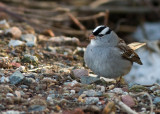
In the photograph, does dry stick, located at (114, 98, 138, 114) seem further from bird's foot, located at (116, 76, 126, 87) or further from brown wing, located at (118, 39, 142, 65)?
brown wing, located at (118, 39, 142, 65)

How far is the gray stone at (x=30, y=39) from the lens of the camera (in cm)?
512

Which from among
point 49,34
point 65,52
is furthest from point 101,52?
point 49,34

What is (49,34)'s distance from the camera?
5914 mm

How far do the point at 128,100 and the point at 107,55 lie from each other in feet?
2.68

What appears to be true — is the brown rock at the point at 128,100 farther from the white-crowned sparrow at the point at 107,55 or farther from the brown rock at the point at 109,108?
the white-crowned sparrow at the point at 107,55

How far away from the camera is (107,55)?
4012 millimetres

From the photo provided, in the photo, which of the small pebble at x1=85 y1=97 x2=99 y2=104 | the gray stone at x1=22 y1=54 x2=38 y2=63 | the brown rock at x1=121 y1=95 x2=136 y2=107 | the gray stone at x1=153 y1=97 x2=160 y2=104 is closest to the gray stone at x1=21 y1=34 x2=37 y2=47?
the gray stone at x1=22 y1=54 x2=38 y2=63

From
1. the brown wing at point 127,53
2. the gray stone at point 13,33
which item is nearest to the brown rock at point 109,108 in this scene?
the brown wing at point 127,53

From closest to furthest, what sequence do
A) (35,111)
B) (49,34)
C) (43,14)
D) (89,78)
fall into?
1. (35,111)
2. (89,78)
3. (49,34)
4. (43,14)

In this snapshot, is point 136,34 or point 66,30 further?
point 136,34

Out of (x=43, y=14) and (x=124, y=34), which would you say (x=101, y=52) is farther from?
(x=124, y=34)

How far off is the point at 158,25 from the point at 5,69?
201 inches

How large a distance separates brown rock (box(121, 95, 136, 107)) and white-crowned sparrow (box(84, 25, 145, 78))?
26.2 inches

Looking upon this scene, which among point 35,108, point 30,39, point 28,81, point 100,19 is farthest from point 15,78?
point 100,19
